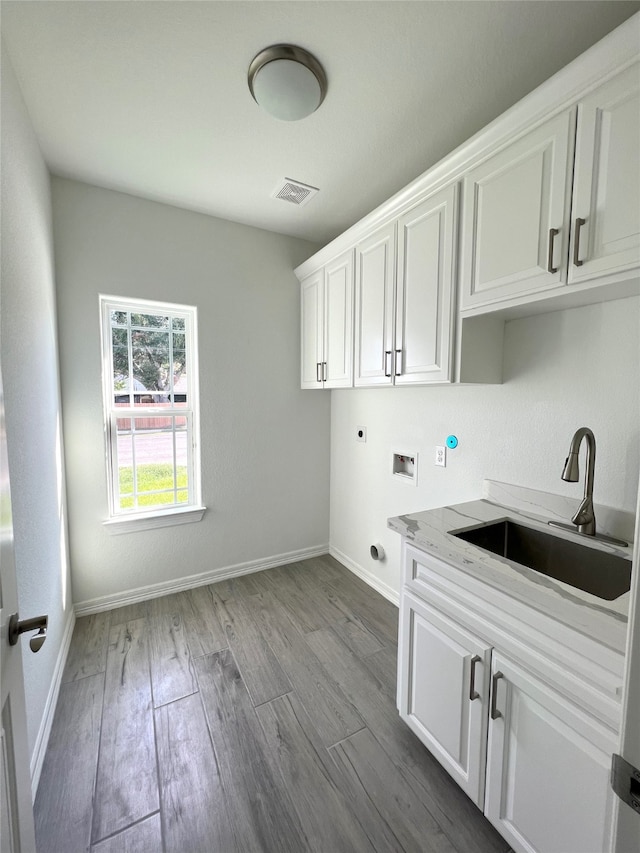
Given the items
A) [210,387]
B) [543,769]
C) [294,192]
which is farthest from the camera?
[210,387]

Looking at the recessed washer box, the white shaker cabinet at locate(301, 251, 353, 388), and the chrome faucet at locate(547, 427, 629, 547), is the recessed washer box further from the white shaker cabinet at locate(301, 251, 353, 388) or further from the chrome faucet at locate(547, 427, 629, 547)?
the chrome faucet at locate(547, 427, 629, 547)

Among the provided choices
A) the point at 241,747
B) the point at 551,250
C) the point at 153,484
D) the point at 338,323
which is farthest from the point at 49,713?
the point at 551,250

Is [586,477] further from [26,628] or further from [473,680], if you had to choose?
[26,628]

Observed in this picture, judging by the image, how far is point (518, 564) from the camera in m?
1.15

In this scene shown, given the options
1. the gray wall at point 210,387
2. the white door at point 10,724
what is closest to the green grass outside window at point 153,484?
the gray wall at point 210,387

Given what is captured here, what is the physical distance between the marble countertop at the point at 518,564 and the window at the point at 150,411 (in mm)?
1808

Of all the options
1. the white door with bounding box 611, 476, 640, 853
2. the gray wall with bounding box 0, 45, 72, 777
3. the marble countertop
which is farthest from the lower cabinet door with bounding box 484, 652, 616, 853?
the gray wall with bounding box 0, 45, 72, 777

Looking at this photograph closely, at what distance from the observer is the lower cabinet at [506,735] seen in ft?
2.96

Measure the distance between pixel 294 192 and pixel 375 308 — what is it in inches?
36.6

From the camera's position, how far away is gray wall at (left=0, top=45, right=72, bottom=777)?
1.29 m

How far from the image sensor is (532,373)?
64.9 inches

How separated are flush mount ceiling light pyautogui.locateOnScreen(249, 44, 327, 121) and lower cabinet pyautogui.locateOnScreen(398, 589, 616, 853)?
2074 mm

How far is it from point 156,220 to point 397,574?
9.63ft

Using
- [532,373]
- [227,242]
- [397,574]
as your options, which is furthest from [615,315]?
[227,242]
